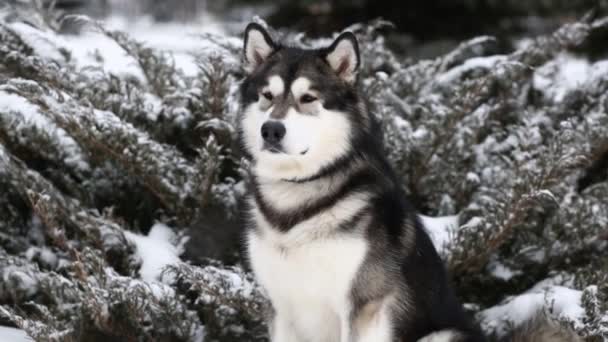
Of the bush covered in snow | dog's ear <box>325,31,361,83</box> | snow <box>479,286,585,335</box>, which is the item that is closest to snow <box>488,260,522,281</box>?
the bush covered in snow

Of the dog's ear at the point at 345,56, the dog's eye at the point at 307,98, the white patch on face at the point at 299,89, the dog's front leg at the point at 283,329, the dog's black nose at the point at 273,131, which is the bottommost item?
the dog's front leg at the point at 283,329

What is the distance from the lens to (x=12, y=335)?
3945 millimetres

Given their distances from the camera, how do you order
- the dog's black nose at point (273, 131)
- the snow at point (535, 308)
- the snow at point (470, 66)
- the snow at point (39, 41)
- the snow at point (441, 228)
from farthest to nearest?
the snow at point (470, 66)
the snow at point (39, 41)
the snow at point (441, 228)
the snow at point (535, 308)
the dog's black nose at point (273, 131)

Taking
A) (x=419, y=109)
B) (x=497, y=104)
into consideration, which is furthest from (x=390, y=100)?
(x=497, y=104)

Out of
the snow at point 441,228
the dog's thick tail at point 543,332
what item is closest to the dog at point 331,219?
the dog's thick tail at point 543,332

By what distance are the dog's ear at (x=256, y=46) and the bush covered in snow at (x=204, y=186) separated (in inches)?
27.9

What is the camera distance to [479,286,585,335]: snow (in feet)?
12.4

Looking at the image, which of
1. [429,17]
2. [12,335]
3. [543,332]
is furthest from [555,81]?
[429,17]

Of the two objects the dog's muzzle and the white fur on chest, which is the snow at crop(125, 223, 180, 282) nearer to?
the white fur on chest

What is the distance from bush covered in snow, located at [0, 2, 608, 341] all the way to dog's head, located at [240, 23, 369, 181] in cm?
77

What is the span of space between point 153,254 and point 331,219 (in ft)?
4.24

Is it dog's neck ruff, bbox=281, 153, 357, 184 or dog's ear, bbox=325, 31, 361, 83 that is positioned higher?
dog's ear, bbox=325, 31, 361, 83

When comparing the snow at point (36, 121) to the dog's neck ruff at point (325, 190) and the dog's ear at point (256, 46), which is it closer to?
the dog's ear at point (256, 46)

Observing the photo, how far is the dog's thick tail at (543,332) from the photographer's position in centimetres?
336
